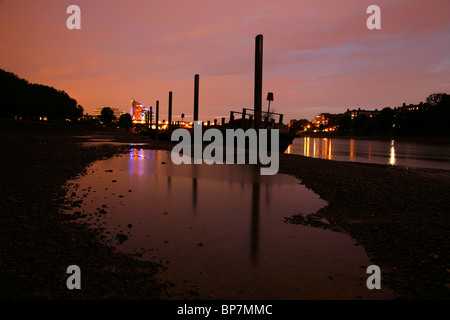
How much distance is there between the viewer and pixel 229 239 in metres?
5.69

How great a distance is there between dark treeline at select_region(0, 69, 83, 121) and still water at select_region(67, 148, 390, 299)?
251 feet

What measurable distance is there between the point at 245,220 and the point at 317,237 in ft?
5.44

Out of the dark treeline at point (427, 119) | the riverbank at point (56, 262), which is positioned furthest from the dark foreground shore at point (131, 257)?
the dark treeline at point (427, 119)

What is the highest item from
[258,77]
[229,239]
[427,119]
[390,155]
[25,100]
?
[25,100]

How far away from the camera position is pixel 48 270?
4.06 m

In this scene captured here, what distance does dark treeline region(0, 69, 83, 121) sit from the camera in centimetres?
7162

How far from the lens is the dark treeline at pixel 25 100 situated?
7162 centimetres

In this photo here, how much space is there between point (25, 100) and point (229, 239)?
93642 millimetres

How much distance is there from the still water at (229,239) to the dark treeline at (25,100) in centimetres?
7657

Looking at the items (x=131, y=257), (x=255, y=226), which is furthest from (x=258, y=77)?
(x=131, y=257)

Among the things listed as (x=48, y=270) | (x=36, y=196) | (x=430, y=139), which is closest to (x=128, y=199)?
(x=36, y=196)

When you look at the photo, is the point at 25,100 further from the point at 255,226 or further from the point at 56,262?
the point at 56,262

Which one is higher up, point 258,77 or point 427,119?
point 427,119
